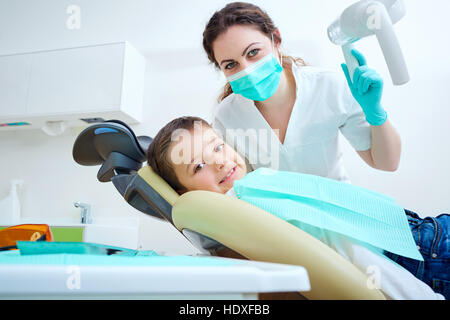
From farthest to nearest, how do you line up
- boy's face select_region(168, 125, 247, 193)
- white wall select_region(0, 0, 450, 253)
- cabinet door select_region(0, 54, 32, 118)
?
1. cabinet door select_region(0, 54, 32, 118)
2. white wall select_region(0, 0, 450, 253)
3. boy's face select_region(168, 125, 247, 193)

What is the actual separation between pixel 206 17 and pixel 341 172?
1.97 metres

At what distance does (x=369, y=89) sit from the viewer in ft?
3.64

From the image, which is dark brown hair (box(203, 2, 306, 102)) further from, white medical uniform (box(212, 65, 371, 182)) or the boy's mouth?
the boy's mouth

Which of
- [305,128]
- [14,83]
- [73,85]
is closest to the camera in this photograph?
[305,128]

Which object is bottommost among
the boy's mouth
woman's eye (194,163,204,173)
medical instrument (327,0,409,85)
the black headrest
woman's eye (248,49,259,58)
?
the boy's mouth

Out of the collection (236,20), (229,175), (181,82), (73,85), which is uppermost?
(181,82)

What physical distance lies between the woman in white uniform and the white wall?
3.58ft

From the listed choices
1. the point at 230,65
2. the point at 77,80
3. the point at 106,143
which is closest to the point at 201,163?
the point at 106,143

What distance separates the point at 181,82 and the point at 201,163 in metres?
1.83

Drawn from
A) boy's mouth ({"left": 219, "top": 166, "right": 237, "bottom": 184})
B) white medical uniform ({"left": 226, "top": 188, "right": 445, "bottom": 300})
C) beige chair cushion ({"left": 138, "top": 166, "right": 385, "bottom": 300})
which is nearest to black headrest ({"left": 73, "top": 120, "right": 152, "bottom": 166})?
boy's mouth ({"left": 219, "top": 166, "right": 237, "bottom": 184})

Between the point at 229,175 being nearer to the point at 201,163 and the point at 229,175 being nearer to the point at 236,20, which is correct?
the point at 201,163

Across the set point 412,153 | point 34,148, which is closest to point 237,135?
point 412,153

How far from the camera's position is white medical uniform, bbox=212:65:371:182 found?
1438 millimetres

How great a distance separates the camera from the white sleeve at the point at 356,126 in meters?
1.35
